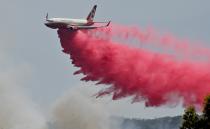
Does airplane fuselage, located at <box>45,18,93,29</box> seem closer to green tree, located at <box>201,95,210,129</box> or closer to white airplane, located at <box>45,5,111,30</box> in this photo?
white airplane, located at <box>45,5,111,30</box>

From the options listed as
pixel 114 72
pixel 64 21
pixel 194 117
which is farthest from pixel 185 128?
pixel 64 21

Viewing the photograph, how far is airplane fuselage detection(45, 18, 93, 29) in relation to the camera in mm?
145000

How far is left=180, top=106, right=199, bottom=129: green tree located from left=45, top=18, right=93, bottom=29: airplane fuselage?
4655cm

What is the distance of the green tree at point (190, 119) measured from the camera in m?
105

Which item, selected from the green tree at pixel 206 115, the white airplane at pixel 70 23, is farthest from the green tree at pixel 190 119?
the white airplane at pixel 70 23

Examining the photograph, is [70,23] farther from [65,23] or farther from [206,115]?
[206,115]

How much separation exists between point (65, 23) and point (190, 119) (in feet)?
162

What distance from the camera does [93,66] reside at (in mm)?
142625

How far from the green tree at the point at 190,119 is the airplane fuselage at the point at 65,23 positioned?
153 ft

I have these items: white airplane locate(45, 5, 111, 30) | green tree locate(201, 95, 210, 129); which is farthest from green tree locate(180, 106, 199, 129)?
white airplane locate(45, 5, 111, 30)

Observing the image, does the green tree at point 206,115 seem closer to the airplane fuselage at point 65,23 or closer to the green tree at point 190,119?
the green tree at point 190,119

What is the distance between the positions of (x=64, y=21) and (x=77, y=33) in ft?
16.5

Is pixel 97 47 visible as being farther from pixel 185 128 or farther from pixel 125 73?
pixel 185 128

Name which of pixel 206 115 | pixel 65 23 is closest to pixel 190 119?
pixel 206 115
